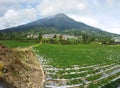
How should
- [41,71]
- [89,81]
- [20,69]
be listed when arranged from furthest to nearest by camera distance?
[89,81] → [41,71] → [20,69]

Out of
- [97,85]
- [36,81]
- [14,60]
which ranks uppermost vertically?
[14,60]

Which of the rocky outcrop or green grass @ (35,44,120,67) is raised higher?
the rocky outcrop

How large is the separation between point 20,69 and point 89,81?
69.3 ft

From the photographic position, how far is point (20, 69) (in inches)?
284

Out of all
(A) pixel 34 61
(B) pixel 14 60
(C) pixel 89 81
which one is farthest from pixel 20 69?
(C) pixel 89 81

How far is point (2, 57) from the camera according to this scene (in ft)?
22.5

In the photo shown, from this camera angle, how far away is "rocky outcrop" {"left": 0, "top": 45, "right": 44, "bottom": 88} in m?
6.80

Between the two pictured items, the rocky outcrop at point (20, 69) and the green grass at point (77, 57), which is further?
the green grass at point (77, 57)

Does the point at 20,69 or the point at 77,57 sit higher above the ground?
the point at 20,69

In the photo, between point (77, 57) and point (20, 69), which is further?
point (77, 57)

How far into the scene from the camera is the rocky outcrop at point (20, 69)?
6804 millimetres

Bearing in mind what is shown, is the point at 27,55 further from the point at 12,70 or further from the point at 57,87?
the point at 57,87

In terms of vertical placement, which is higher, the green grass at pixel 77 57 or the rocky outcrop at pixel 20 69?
the rocky outcrop at pixel 20 69

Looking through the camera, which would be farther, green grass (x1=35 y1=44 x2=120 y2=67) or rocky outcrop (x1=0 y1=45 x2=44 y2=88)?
green grass (x1=35 y1=44 x2=120 y2=67)
